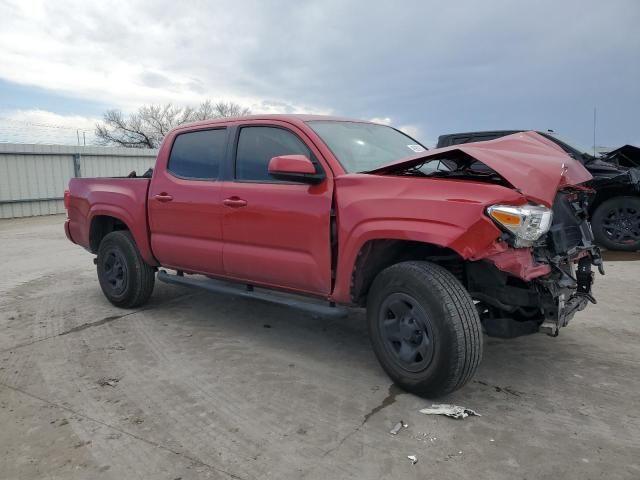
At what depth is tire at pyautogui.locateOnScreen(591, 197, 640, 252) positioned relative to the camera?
7980 millimetres

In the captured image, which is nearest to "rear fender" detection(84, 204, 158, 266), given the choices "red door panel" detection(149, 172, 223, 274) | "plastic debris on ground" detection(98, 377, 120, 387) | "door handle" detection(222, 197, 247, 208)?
"red door panel" detection(149, 172, 223, 274)

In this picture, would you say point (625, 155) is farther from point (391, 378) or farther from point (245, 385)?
point (245, 385)

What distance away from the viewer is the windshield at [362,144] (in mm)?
3834

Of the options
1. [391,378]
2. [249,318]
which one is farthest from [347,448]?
[249,318]

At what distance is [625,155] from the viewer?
356 inches

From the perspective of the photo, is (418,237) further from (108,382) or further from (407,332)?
(108,382)

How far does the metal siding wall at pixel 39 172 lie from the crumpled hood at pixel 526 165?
16549 millimetres

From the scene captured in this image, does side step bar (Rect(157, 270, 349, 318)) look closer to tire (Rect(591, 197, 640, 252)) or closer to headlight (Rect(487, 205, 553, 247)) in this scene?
headlight (Rect(487, 205, 553, 247))

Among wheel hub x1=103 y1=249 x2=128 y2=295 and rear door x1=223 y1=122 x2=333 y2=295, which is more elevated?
rear door x1=223 y1=122 x2=333 y2=295

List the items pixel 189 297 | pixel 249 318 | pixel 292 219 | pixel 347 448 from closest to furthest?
pixel 347 448
pixel 292 219
pixel 249 318
pixel 189 297

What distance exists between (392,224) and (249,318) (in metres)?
2.33

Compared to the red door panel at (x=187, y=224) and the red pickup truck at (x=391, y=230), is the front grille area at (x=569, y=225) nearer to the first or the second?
the red pickup truck at (x=391, y=230)

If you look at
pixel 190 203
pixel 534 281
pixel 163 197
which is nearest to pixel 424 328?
pixel 534 281

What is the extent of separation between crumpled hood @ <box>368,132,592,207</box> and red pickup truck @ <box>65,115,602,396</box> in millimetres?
13
